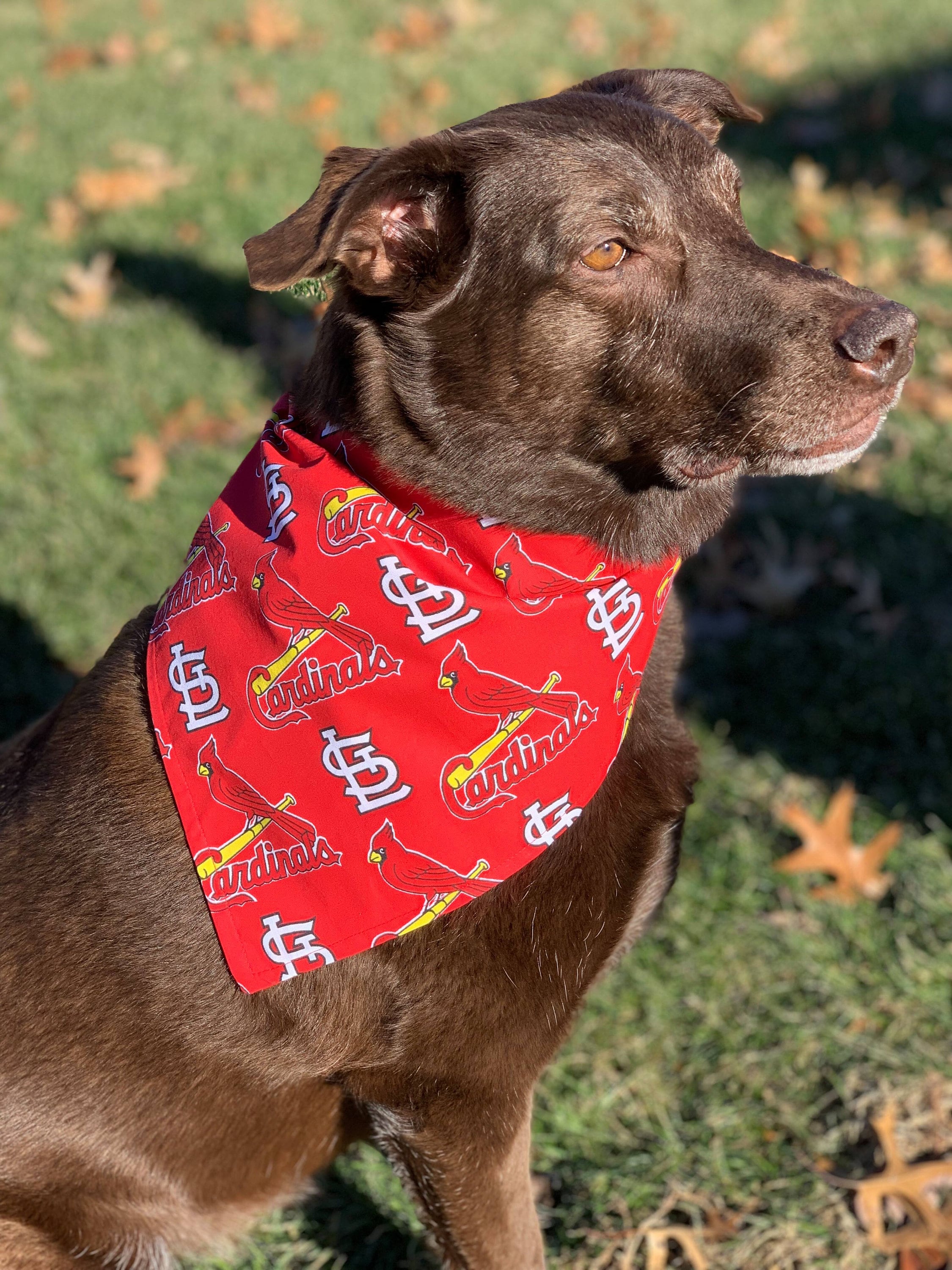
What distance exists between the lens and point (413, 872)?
2.17m

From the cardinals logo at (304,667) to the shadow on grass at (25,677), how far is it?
2.15 metres

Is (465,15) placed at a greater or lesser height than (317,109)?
greater

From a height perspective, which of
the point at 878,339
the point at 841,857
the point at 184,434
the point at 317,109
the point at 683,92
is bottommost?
the point at 841,857

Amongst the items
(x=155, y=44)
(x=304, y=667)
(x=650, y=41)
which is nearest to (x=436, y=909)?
(x=304, y=667)

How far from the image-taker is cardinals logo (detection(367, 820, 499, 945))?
2148mm

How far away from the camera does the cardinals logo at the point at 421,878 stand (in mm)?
2148

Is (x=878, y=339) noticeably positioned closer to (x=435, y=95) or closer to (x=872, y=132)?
(x=872, y=132)

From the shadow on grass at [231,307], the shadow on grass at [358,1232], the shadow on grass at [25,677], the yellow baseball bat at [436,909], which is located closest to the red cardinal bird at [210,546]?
the yellow baseball bat at [436,909]

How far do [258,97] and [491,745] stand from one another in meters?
7.38

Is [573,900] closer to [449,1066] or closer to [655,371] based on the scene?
[449,1066]

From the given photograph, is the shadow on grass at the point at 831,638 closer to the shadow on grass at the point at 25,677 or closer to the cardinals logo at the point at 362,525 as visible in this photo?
the cardinals logo at the point at 362,525

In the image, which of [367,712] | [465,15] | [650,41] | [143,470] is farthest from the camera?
[465,15]

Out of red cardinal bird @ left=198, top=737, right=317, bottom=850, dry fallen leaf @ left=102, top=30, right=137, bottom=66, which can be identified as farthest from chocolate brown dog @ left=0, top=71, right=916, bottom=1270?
dry fallen leaf @ left=102, top=30, right=137, bottom=66

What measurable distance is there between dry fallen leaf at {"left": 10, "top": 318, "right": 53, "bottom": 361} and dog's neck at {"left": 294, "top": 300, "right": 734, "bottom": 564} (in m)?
3.98
